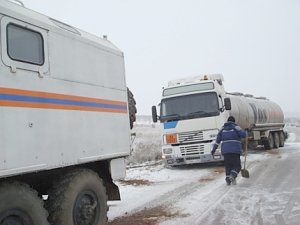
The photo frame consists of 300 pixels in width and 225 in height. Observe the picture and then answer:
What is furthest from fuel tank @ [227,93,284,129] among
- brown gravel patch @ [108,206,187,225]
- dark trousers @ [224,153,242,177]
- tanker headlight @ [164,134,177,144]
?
brown gravel patch @ [108,206,187,225]

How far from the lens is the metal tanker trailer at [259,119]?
61.9 feet

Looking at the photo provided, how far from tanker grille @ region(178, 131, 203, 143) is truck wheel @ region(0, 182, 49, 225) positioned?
10371mm

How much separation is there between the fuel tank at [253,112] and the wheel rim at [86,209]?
36.9 ft

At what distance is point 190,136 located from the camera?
14.9m

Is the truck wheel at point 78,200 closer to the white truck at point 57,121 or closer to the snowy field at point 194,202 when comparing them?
the white truck at point 57,121

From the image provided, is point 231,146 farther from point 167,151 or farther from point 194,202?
point 167,151

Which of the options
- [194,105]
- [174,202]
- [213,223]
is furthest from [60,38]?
[194,105]

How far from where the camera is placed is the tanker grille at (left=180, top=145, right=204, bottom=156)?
14.8 meters

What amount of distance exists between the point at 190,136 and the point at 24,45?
1054 cm

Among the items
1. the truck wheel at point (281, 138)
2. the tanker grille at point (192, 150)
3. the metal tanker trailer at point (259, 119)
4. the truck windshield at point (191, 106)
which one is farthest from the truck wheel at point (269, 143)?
the tanker grille at point (192, 150)

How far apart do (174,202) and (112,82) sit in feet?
10.8

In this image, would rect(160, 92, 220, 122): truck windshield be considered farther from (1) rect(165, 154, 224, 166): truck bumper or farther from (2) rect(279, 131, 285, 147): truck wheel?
(2) rect(279, 131, 285, 147): truck wheel

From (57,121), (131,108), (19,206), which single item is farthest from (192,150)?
(19,206)

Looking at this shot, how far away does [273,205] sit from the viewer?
7.95 m
